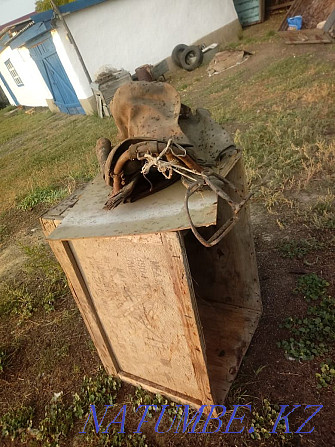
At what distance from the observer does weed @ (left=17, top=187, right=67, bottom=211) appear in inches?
229

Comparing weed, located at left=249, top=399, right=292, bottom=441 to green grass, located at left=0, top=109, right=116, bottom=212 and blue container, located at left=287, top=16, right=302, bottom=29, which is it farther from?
blue container, located at left=287, top=16, right=302, bottom=29

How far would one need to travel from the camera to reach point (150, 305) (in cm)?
185

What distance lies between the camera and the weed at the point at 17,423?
2367 millimetres

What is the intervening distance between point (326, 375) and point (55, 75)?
12.0 m

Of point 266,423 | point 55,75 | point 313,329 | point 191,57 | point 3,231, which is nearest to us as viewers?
point 266,423

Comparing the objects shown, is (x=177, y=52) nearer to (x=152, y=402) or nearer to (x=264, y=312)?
(x=264, y=312)

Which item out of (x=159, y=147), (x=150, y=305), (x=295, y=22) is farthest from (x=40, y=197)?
(x=295, y=22)

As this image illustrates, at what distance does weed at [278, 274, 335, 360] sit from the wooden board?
1.39 m

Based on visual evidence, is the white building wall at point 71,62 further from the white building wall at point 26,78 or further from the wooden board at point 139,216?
the wooden board at point 139,216

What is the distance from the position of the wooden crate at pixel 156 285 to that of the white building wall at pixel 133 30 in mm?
9296

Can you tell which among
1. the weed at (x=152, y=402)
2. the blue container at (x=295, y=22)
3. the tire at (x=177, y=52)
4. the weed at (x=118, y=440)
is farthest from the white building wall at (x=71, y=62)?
the weed at (x=118, y=440)

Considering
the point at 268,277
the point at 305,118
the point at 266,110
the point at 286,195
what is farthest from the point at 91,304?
the point at 266,110

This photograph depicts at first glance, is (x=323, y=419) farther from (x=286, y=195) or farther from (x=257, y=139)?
(x=257, y=139)

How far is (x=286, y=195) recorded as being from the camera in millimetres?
3953
